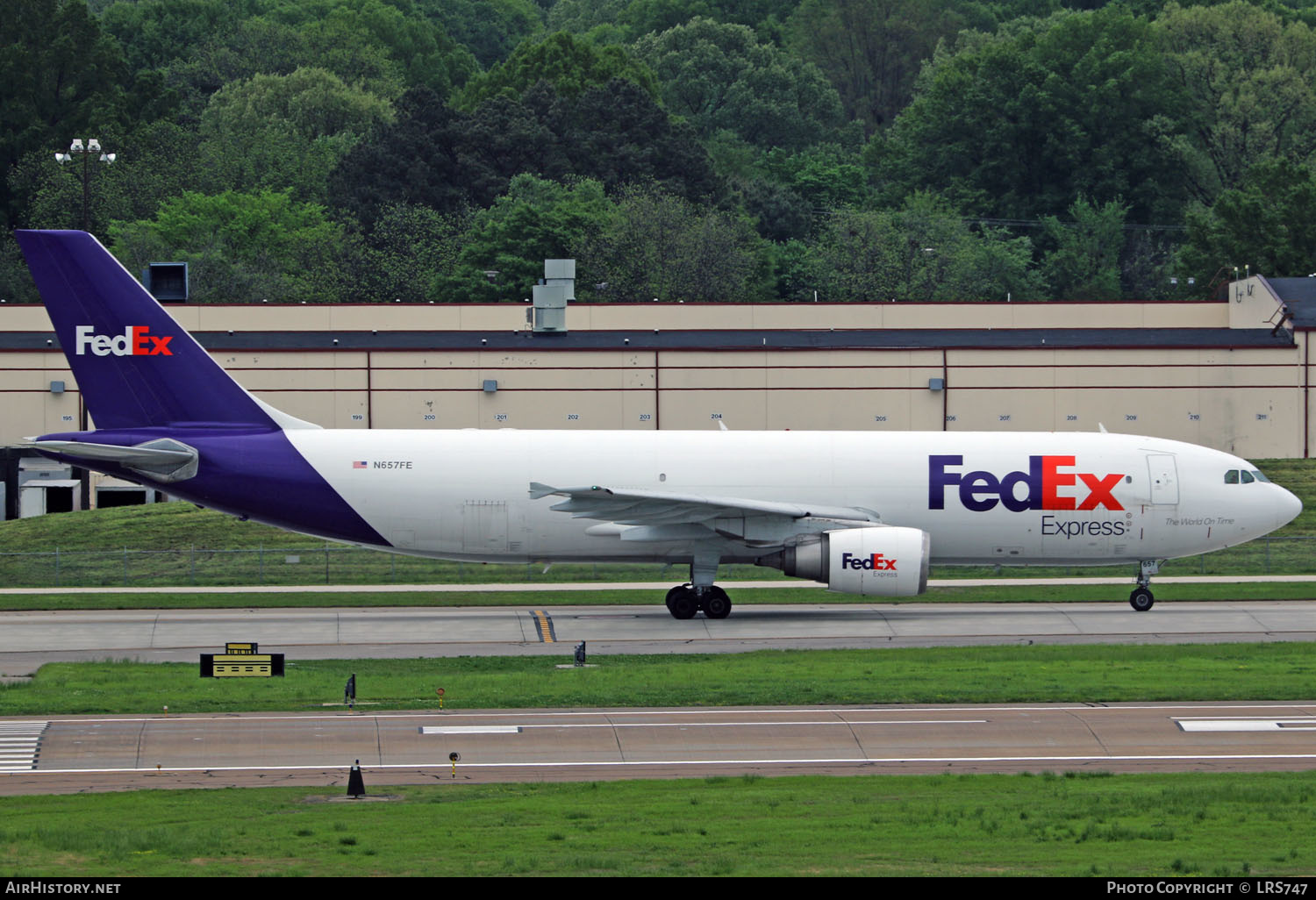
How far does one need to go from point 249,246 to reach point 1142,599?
92099 millimetres

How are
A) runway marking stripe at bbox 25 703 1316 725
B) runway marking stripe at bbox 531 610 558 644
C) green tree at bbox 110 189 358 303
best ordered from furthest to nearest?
green tree at bbox 110 189 358 303 → runway marking stripe at bbox 531 610 558 644 → runway marking stripe at bbox 25 703 1316 725

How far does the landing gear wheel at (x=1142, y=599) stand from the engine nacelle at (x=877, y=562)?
18.9 feet

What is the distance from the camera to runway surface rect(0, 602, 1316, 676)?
37438mm

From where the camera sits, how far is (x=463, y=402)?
6656 cm

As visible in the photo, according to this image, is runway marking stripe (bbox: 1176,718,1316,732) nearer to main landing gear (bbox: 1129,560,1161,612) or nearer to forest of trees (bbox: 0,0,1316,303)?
main landing gear (bbox: 1129,560,1161,612)

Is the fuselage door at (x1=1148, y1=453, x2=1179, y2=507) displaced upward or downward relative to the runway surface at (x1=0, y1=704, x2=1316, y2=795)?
upward

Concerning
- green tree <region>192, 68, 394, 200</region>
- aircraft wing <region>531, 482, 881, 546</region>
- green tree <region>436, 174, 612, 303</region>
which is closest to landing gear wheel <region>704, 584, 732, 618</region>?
aircraft wing <region>531, 482, 881, 546</region>

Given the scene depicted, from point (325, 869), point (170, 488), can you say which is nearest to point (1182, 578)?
point (170, 488)

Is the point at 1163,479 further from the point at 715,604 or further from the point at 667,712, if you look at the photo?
the point at 667,712

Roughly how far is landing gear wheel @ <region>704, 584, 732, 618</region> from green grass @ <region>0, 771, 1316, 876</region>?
1828cm

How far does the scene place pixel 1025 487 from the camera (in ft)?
141

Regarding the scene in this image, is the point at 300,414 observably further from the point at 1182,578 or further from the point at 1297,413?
the point at 1297,413

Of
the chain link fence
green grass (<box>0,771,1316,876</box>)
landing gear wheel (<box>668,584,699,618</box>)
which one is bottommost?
the chain link fence

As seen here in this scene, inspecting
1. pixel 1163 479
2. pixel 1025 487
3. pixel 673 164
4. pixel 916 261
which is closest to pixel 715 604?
pixel 1025 487
